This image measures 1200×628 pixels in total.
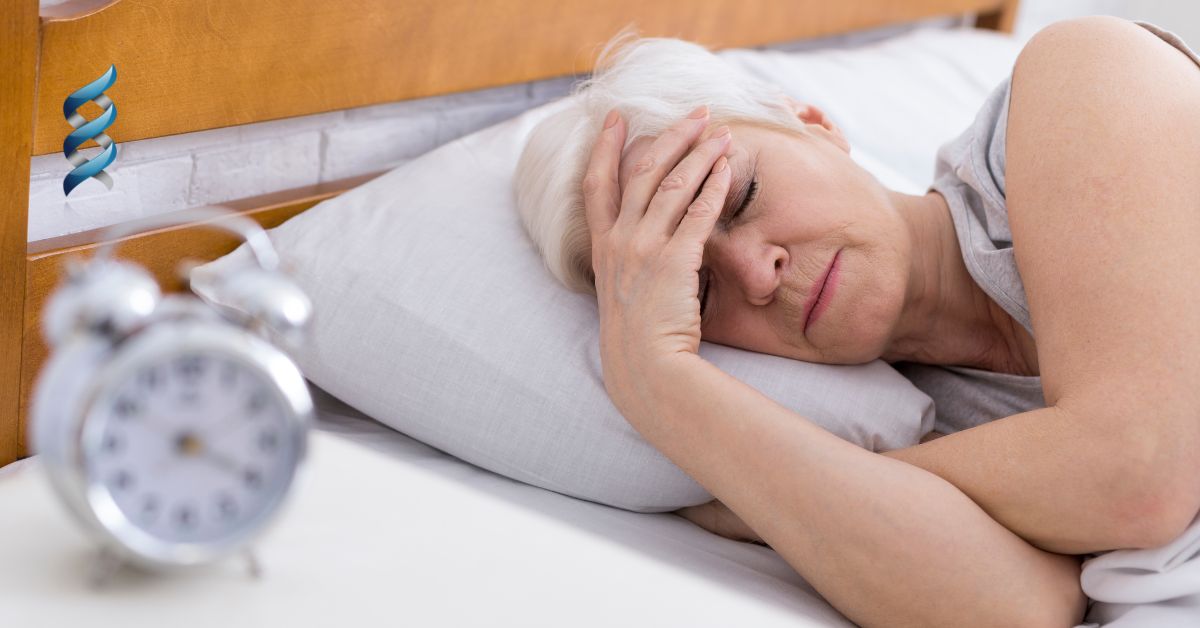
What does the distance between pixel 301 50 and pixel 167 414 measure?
0.75 meters

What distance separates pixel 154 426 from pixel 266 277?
0.31ft

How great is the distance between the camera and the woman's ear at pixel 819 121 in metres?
1.23

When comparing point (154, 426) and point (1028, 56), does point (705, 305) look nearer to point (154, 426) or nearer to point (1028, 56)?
point (1028, 56)

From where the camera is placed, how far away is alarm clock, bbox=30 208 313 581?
1.67 ft

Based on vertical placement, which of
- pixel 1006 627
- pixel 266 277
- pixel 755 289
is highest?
pixel 266 277

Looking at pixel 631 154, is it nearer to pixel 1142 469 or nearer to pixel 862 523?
pixel 862 523

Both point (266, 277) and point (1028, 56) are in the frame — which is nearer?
point (266, 277)

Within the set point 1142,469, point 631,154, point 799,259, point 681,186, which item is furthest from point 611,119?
point 1142,469

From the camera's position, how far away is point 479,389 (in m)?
1.06

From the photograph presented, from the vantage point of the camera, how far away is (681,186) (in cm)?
104

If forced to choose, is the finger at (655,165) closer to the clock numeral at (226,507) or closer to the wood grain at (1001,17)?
the clock numeral at (226,507)

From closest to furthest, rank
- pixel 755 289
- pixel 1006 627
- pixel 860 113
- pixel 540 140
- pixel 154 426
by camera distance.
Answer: pixel 154 426 → pixel 1006 627 → pixel 755 289 → pixel 540 140 → pixel 860 113

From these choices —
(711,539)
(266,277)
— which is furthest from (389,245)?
(266,277)

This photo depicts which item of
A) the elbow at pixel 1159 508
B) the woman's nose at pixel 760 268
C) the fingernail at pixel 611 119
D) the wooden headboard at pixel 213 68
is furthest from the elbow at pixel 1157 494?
the wooden headboard at pixel 213 68
